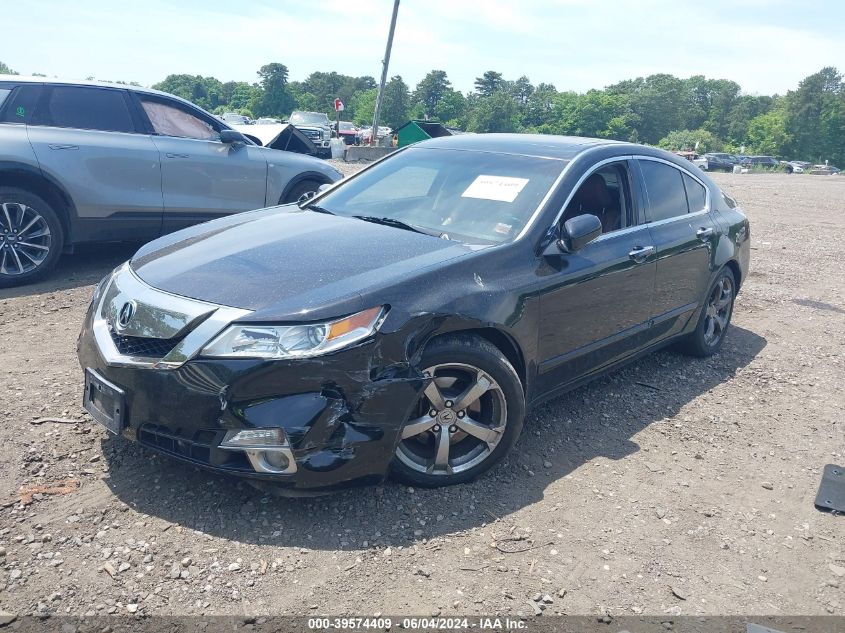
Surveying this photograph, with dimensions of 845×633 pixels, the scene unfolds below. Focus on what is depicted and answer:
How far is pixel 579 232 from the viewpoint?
12.2 ft

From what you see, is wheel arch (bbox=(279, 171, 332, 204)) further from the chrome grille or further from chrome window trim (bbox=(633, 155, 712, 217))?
the chrome grille

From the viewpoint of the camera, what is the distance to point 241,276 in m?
3.22

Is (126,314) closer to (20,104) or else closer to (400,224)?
(400,224)

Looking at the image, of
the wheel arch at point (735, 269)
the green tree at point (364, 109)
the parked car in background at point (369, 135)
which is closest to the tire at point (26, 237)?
the wheel arch at point (735, 269)

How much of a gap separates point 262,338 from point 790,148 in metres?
114

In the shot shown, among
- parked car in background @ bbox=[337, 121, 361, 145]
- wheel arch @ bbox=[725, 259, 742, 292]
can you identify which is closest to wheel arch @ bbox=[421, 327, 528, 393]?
wheel arch @ bbox=[725, 259, 742, 292]

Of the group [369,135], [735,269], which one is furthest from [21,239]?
[369,135]

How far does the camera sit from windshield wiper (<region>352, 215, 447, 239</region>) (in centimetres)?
383

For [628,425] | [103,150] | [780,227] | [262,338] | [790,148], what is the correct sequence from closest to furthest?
1. [262,338]
2. [628,425]
3. [103,150]
4. [780,227]
5. [790,148]

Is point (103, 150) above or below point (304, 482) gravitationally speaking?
above

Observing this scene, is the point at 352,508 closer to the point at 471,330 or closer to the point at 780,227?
the point at 471,330

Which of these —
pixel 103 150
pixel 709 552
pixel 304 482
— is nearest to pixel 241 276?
pixel 304 482

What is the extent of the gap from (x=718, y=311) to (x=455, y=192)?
2.78 m

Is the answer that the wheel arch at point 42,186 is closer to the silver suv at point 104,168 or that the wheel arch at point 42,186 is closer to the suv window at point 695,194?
the silver suv at point 104,168
